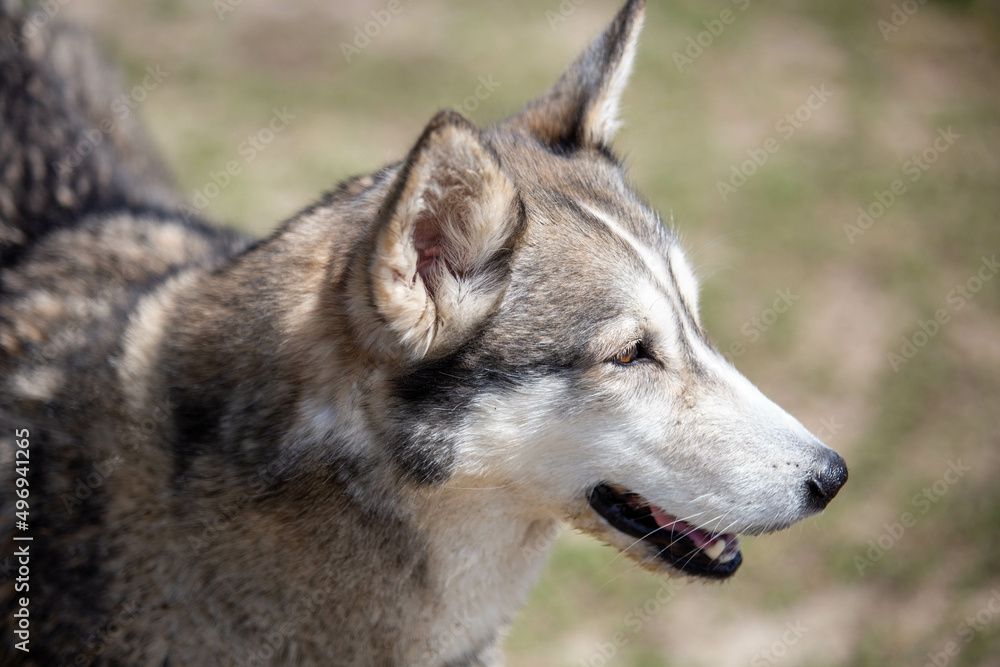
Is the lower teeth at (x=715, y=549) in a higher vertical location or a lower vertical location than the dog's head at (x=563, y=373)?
lower

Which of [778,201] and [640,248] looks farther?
[778,201]

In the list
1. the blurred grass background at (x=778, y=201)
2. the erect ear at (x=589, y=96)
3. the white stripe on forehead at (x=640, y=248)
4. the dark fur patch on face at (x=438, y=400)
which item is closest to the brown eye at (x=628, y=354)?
the white stripe on forehead at (x=640, y=248)

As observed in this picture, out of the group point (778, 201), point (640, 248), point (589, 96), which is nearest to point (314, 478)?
point (640, 248)

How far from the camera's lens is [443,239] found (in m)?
2.28

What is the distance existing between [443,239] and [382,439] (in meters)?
0.64

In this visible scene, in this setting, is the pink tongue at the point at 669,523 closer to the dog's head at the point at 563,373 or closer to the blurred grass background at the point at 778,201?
the dog's head at the point at 563,373

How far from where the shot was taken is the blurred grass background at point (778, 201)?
180 inches

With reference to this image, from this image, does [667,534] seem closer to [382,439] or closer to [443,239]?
[382,439]

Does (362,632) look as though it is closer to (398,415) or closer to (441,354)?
(398,415)

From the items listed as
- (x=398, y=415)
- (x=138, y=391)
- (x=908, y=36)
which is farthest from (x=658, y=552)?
A: (x=908, y=36)

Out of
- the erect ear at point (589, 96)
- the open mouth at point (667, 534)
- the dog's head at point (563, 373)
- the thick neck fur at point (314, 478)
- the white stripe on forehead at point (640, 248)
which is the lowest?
the thick neck fur at point (314, 478)

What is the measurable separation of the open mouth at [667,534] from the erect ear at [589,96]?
1.48 meters

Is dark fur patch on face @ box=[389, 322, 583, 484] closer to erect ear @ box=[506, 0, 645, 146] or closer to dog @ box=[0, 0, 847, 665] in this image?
dog @ box=[0, 0, 847, 665]

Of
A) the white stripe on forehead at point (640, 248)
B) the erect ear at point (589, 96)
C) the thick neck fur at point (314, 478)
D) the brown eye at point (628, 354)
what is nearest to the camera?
the thick neck fur at point (314, 478)
